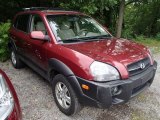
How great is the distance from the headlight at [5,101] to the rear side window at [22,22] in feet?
8.99

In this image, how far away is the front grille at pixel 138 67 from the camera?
3.45 meters

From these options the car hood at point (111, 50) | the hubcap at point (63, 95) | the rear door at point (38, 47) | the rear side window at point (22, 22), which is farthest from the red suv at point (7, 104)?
the rear side window at point (22, 22)

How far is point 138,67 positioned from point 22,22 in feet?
11.0

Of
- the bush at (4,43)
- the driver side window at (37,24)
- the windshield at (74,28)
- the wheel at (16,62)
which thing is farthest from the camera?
the bush at (4,43)

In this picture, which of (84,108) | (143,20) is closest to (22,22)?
(84,108)

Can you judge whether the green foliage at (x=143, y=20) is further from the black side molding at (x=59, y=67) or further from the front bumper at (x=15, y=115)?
the front bumper at (x=15, y=115)

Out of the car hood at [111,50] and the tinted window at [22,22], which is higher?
the tinted window at [22,22]

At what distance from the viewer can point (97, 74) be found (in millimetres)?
3244

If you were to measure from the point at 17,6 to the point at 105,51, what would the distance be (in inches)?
308

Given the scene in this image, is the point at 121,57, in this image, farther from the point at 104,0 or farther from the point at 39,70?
the point at 104,0

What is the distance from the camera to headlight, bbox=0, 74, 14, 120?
8.01 feet

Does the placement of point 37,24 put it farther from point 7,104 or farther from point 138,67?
point 7,104

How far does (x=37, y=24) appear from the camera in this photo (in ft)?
15.8

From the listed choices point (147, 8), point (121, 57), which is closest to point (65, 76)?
point (121, 57)
